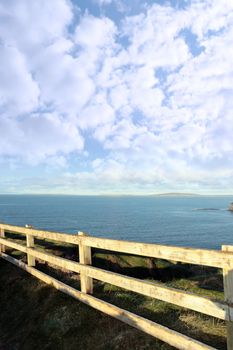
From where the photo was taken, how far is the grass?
19.2 feet

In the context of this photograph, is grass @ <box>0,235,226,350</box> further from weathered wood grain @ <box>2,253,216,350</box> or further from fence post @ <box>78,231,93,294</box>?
fence post @ <box>78,231,93,294</box>

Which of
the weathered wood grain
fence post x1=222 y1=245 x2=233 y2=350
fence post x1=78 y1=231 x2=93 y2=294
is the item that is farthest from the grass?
fence post x1=222 y1=245 x2=233 y2=350

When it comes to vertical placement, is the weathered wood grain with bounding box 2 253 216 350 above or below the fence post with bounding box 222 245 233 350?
below

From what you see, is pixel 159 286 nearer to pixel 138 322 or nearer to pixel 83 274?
pixel 138 322

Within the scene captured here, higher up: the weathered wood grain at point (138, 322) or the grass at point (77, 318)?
the weathered wood grain at point (138, 322)

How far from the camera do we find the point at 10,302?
9.12 m

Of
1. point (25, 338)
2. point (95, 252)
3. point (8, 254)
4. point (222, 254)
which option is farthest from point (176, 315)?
point (8, 254)

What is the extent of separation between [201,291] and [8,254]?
295 inches

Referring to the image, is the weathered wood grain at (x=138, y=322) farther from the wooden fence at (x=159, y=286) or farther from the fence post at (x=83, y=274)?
the fence post at (x=83, y=274)

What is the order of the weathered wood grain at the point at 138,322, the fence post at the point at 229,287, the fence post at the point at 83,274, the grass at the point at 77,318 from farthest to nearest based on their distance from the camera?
the fence post at the point at 83,274 → the grass at the point at 77,318 → the weathered wood grain at the point at 138,322 → the fence post at the point at 229,287

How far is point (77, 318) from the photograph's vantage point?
7.01 metres

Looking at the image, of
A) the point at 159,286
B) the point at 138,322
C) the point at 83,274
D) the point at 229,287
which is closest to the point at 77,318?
the point at 83,274

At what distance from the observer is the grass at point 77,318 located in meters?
5.84

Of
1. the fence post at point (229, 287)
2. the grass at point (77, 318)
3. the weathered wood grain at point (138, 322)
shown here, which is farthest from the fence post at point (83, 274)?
the fence post at point (229, 287)
